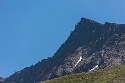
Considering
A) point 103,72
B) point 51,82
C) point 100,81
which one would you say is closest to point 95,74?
point 103,72

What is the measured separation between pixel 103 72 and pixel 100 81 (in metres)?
6.15

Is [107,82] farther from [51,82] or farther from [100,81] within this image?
[51,82]

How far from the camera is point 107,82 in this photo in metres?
58.1

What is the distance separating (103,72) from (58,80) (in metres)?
10.2

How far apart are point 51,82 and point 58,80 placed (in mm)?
1676

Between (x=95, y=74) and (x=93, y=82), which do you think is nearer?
(x=93, y=82)

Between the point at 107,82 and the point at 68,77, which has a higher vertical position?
the point at 68,77

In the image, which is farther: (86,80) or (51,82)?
(51,82)

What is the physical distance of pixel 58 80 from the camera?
220 feet

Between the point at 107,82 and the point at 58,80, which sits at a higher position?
the point at 58,80

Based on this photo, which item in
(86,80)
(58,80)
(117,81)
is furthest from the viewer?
(58,80)

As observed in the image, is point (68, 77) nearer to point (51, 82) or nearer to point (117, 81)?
point (51, 82)

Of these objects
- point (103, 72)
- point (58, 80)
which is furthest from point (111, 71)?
point (58, 80)

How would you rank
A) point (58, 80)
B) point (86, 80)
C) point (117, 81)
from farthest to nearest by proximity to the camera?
point (58, 80) → point (86, 80) → point (117, 81)
